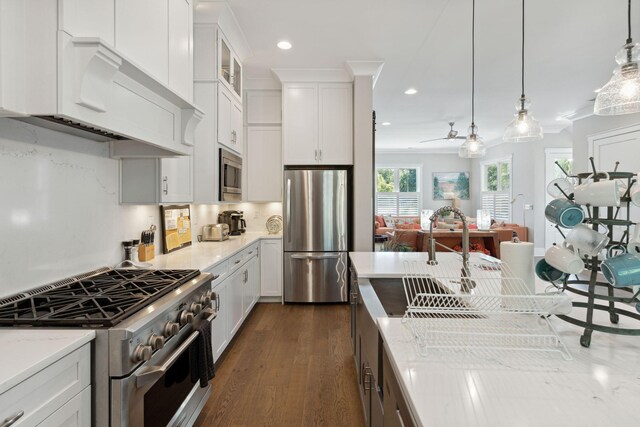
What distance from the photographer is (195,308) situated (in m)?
1.76

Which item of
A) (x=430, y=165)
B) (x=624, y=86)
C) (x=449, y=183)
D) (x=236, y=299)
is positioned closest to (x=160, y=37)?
(x=236, y=299)

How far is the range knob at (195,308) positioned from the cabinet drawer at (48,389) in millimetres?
602

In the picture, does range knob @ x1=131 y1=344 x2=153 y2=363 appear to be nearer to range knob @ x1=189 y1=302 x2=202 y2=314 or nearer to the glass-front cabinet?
range knob @ x1=189 y1=302 x2=202 y2=314

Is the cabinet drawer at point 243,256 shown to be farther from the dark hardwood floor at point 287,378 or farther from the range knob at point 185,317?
the range knob at point 185,317

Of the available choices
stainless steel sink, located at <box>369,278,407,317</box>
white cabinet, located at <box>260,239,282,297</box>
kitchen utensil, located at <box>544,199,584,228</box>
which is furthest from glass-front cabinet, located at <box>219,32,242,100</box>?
kitchen utensil, located at <box>544,199,584,228</box>

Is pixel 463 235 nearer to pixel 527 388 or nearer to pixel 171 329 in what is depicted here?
pixel 527 388

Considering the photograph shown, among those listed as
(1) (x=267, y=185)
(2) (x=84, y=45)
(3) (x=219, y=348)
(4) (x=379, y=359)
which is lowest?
(3) (x=219, y=348)

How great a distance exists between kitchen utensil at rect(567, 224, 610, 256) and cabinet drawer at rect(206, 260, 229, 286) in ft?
6.54

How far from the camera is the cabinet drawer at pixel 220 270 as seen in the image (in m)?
2.38

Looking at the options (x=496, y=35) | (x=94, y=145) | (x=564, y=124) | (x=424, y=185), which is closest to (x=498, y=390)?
(x=94, y=145)

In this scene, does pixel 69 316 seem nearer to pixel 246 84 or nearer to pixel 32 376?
pixel 32 376

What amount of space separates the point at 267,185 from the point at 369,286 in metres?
2.87

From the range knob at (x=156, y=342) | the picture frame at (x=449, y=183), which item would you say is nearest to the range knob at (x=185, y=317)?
the range knob at (x=156, y=342)

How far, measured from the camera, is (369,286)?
6.13 feet
